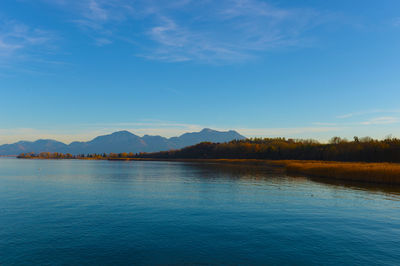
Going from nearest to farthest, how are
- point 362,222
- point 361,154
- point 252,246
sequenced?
point 252,246 → point 362,222 → point 361,154

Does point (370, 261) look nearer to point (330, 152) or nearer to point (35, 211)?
point (35, 211)

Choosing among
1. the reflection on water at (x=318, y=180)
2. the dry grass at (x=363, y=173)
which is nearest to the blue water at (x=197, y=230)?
the reflection on water at (x=318, y=180)

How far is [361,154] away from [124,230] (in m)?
149

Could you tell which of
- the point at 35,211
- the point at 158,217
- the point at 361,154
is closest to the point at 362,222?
the point at 158,217

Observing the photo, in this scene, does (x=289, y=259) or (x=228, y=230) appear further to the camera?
(x=228, y=230)

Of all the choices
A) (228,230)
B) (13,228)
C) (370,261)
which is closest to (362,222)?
(370,261)

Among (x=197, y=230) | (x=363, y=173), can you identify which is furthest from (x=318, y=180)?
(x=197, y=230)

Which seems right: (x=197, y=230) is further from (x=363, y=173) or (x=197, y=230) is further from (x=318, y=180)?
(x=363, y=173)

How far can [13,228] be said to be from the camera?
27297 millimetres

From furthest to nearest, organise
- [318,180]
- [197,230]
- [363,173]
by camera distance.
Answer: [318,180] → [363,173] → [197,230]

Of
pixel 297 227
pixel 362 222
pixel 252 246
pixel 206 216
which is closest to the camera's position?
pixel 252 246

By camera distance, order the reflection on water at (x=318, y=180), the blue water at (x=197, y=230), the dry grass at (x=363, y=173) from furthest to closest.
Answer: the dry grass at (x=363, y=173), the reflection on water at (x=318, y=180), the blue water at (x=197, y=230)

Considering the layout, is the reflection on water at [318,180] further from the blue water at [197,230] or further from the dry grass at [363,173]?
the blue water at [197,230]

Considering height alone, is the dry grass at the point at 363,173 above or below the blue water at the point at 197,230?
above
